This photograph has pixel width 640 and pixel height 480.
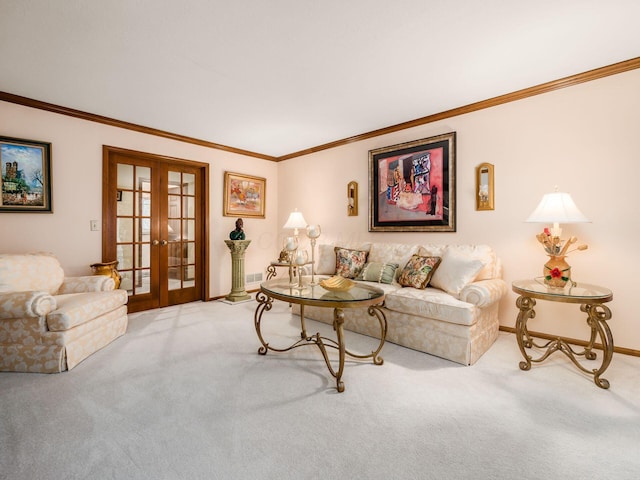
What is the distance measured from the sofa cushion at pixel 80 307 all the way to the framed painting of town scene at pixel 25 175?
1.09 m

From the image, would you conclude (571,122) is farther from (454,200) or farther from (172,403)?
(172,403)

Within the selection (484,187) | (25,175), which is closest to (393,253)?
(484,187)

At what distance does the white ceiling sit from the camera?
1.86 m

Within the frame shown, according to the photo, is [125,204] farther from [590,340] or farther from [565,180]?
[590,340]

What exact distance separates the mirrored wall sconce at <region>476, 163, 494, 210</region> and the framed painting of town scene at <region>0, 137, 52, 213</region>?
4.53m

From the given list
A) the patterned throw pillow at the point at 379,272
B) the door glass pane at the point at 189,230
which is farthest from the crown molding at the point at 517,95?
the door glass pane at the point at 189,230

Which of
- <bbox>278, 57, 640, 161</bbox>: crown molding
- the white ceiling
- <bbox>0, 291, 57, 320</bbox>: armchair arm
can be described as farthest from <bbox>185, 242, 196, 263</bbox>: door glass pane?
<bbox>278, 57, 640, 161</bbox>: crown molding

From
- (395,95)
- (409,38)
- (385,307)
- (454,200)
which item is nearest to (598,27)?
(409,38)

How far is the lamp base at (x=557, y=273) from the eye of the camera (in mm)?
2316

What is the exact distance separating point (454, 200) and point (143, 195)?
3.86 m

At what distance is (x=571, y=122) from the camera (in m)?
2.68

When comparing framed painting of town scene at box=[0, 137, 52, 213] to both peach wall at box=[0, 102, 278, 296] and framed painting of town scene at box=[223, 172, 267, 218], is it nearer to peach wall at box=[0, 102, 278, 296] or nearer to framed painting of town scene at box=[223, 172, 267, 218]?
peach wall at box=[0, 102, 278, 296]

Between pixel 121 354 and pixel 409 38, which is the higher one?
pixel 409 38

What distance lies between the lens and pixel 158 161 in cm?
405
